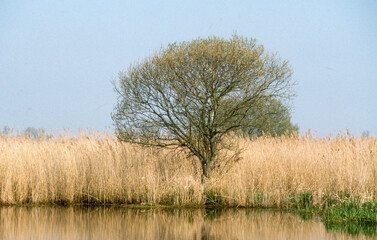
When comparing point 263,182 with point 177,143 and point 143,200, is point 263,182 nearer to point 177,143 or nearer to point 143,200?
point 177,143

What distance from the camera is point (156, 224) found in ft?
30.3

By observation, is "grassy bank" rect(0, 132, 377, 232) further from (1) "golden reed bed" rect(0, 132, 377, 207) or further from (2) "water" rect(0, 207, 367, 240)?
(2) "water" rect(0, 207, 367, 240)

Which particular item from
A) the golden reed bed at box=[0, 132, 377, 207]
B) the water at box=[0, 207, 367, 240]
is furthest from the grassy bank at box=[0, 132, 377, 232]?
the water at box=[0, 207, 367, 240]

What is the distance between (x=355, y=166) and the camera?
12461 millimetres

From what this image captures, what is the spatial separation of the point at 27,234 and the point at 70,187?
13.6ft

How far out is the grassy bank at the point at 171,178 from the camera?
11.5 meters

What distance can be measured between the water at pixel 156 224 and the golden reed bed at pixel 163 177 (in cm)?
67

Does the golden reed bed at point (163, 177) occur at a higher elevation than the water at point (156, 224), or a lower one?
higher

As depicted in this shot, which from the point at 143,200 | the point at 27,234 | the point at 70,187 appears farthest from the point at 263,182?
the point at 27,234

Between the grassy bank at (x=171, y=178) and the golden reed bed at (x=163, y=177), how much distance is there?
0.09ft

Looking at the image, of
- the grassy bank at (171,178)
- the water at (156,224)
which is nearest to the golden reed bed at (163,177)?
the grassy bank at (171,178)

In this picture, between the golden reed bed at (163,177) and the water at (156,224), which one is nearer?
the water at (156,224)

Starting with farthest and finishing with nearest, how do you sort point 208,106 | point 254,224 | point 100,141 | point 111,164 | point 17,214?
1. point 100,141
2. point 111,164
3. point 208,106
4. point 17,214
5. point 254,224

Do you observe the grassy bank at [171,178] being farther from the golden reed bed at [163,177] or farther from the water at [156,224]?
the water at [156,224]
